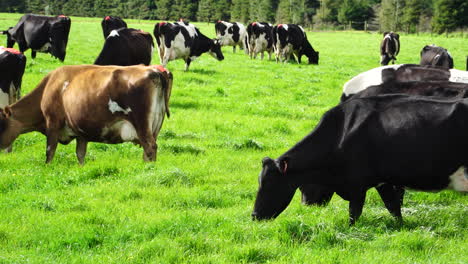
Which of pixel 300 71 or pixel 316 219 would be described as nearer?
pixel 316 219

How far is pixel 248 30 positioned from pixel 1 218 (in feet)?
91.7

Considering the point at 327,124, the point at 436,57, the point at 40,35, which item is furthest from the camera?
the point at 40,35

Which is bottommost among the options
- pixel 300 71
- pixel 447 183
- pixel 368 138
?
pixel 300 71

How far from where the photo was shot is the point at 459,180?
5832mm

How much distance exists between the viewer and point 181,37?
70.4 feet

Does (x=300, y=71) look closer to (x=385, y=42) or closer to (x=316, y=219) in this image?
(x=385, y=42)

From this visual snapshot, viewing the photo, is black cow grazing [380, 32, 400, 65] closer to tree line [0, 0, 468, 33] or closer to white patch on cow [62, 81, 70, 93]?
white patch on cow [62, 81, 70, 93]

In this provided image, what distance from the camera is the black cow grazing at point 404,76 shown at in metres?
8.78

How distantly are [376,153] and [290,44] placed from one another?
23610 millimetres

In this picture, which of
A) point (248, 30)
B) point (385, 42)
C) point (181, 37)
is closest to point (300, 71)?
point (181, 37)

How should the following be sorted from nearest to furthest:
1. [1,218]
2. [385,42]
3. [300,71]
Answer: [1,218], [300,71], [385,42]

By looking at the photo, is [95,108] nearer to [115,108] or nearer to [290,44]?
[115,108]

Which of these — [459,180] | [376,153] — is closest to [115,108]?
[376,153]

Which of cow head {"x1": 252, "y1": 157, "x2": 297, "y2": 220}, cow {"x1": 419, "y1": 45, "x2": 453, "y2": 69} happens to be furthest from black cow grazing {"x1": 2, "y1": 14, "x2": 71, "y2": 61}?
cow head {"x1": 252, "y1": 157, "x2": 297, "y2": 220}
